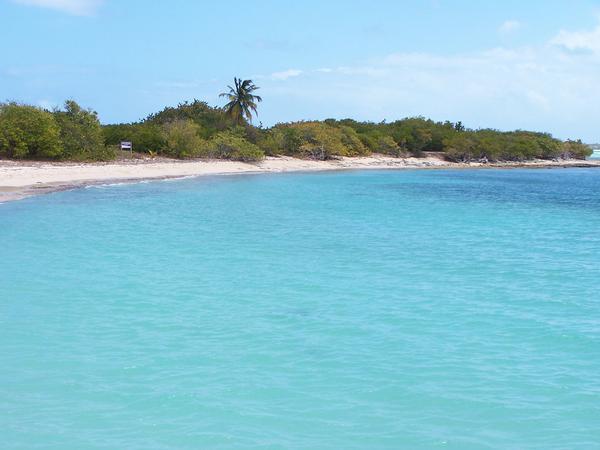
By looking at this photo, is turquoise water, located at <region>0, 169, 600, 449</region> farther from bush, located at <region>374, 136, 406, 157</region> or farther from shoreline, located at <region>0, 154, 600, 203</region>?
bush, located at <region>374, 136, 406, 157</region>

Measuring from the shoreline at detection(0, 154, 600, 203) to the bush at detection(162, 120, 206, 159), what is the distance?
188cm

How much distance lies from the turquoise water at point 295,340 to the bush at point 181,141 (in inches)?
Result: 1427

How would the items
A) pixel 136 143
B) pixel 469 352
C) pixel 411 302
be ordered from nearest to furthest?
pixel 469 352
pixel 411 302
pixel 136 143

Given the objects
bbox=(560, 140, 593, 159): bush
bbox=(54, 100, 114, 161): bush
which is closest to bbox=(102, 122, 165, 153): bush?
bbox=(54, 100, 114, 161): bush

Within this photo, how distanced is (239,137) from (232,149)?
92.7 inches

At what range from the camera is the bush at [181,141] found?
56.1 metres

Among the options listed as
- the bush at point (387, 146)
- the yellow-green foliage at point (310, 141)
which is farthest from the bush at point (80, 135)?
the bush at point (387, 146)

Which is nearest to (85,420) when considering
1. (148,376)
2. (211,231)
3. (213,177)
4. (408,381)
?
(148,376)

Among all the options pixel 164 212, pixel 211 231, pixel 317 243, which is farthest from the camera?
pixel 164 212

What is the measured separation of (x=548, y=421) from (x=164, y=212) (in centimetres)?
2129

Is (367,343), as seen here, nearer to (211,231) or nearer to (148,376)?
(148,376)

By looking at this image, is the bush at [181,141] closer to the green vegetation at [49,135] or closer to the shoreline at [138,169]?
the shoreline at [138,169]

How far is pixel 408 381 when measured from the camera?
26.0ft

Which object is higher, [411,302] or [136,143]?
[136,143]
